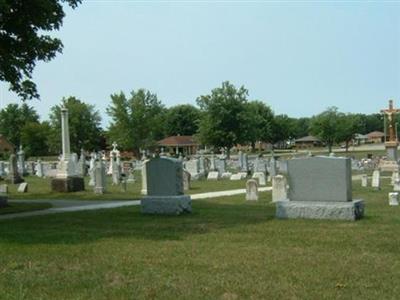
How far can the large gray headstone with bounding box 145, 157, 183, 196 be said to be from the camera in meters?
15.4

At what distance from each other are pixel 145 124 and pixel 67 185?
5317 cm

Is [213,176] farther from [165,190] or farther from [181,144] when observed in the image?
[181,144]

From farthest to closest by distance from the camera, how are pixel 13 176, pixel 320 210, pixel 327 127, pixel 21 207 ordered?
pixel 327 127 → pixel 13 176 → pixel 21 207 → pixel 320 210

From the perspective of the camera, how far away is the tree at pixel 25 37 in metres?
16.3

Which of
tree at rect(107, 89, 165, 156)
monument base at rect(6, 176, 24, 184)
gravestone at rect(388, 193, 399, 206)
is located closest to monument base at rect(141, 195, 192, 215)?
gravestone at rect(388, 193, 399, 206)

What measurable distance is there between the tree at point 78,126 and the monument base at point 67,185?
5274cm

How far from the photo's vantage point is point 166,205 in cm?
1504

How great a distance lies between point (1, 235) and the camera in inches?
459

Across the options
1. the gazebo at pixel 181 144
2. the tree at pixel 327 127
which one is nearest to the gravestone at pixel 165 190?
the tree at pixel 327 127

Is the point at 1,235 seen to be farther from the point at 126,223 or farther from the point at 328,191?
the point at 328,191

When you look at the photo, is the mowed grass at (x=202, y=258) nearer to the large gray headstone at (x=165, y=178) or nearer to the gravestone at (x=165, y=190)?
the gravestone at (x=165, y=190)

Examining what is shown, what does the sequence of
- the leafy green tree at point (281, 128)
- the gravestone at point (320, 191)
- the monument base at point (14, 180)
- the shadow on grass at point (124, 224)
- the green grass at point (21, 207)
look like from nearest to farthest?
the shadow on grass at point (124, 224) < the gravestone at point (320, 191) < the green grass at point (21, 207) < the monument base at point (14, 180) < the leafy green tree at point (281, 128)

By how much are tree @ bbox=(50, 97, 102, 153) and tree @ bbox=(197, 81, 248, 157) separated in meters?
18.3

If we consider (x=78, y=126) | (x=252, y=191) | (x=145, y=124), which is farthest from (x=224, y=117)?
(x=252, y=191)
